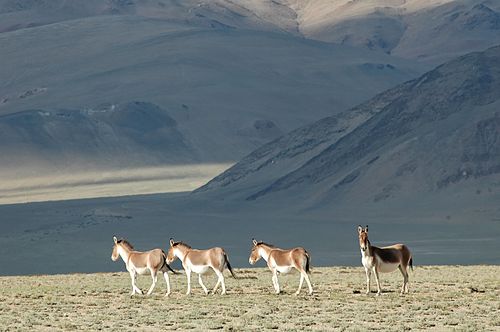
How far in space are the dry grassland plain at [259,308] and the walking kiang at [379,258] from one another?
515 millimetres

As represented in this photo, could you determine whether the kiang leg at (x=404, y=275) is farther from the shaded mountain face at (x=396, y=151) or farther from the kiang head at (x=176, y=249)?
the shaded mountain face at (x=396, y=151)

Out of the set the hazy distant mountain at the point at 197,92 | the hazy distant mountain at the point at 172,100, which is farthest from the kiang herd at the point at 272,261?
the hazy distant mountain at the point at 197,92

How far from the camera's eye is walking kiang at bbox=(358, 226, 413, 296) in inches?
1000

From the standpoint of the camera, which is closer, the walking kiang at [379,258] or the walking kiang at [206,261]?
the walking kiang at [379,258]

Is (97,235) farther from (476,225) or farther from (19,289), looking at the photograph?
(19,289)

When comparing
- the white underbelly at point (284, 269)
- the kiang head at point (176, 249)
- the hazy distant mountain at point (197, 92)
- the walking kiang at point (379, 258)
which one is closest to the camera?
the walking kiang at point (379, 258)

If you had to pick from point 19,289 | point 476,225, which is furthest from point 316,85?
point 19,289

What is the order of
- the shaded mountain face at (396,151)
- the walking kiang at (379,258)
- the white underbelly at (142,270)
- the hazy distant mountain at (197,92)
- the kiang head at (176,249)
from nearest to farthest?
the walking kiang at (379,258), the white underbelly at (142,270), the kiang head at (176,249), the shaded mountain face at (396,151), the hazy distant mountain at (197,92)

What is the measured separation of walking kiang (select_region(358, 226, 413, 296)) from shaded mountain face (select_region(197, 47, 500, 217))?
66.9 m

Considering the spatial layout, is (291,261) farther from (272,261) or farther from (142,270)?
(142,270)

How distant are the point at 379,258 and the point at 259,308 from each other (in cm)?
302

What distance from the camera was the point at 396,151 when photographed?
103000mm

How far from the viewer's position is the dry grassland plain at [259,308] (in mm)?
21984

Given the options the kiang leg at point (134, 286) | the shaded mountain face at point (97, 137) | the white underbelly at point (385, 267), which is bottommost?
the white underbelly at point (385, 267)
